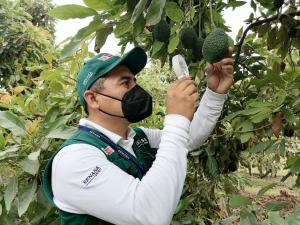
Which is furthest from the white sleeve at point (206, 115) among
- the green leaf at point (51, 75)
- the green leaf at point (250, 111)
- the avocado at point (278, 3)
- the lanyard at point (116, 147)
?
the green leaf at point (51, 75)

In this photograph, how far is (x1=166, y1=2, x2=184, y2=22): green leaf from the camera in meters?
1.43

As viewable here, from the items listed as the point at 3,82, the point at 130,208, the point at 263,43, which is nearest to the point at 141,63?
the point at 130,208

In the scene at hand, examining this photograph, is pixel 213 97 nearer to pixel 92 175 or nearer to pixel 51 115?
pixel 92 175

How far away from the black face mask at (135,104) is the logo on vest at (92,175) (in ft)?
0.91

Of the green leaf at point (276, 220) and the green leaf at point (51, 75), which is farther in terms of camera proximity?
the green leaf at point (51, 75)

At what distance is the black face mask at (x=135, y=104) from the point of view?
141 centimetres

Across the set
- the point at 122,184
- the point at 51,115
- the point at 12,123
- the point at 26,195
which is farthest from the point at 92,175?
the point at 51,115

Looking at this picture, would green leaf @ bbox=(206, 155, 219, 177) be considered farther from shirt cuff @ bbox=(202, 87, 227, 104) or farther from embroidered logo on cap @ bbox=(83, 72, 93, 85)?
embroidered logo on cap @ bbox=(83, 72, 93, 85)

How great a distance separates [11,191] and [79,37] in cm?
69

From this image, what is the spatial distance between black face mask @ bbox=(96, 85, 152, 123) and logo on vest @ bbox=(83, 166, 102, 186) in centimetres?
28

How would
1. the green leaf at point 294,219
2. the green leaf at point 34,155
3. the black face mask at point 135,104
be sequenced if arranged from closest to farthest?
the green leaf at point 294,219 → the black face mask at point 135,104 → the green leaf at point 34,155

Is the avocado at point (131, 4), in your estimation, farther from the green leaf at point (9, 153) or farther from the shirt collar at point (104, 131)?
the green leaf at point (9, 153)

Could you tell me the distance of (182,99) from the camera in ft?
4.15

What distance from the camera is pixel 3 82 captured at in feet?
17.2
